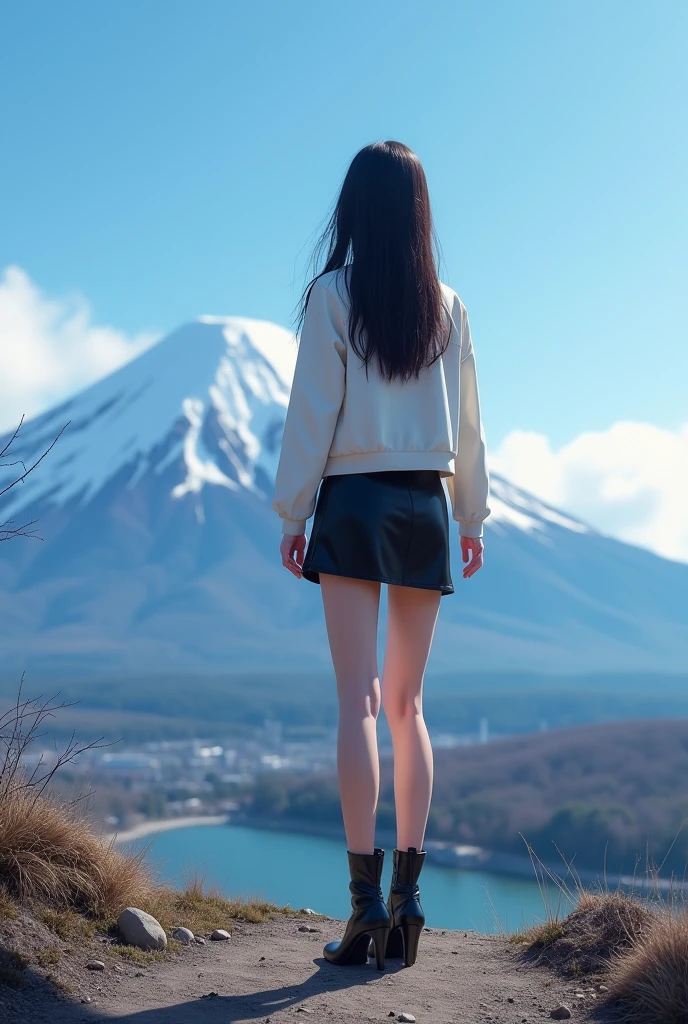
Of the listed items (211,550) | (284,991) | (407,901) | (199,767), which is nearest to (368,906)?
(407,901)

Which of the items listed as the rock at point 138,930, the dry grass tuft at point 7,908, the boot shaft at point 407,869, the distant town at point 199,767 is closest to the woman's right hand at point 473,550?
the boot shaft at point 407,869

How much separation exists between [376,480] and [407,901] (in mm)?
1088

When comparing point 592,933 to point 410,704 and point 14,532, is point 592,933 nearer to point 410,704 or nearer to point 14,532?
point 410,704

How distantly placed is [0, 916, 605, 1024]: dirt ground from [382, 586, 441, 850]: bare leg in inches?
15.1

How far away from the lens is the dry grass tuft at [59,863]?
2951 millimetres

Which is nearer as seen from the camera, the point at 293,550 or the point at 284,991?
the point at 284,991

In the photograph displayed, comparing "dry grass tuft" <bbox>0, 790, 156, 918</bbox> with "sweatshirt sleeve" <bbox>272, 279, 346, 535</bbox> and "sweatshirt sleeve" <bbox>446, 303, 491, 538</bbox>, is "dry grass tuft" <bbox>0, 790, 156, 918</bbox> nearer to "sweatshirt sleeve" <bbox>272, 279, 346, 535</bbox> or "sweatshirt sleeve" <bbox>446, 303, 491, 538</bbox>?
"sweatshirt sleeve" <bbox>272, 279, 346, 535</bbox>

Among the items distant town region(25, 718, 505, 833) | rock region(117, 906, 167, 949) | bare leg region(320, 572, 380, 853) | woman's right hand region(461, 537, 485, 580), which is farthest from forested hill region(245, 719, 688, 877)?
bare leg region(320, 572, 380, 853)

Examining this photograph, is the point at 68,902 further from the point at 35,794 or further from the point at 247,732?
the point at 247,732

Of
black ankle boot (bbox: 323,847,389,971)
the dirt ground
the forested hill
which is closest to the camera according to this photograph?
the dirt ground

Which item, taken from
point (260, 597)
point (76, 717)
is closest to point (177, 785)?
point (76, 717)

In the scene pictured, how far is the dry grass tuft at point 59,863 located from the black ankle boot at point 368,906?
81 cm

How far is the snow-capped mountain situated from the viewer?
144m

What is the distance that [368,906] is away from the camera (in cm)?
262
